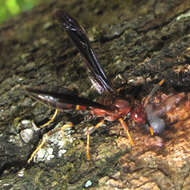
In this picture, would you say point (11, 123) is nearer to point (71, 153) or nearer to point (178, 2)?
point (71, 153)

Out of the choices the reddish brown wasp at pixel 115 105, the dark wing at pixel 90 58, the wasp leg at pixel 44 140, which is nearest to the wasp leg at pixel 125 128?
the reddish brown wasp at pixel 115 105

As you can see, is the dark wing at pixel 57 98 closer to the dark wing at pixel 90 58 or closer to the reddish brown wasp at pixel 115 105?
the reddish brown wasp at pixel 115 105

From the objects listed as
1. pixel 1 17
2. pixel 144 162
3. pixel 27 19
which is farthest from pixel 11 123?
pixel 27 19

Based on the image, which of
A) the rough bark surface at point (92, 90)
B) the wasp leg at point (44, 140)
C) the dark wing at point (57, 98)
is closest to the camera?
the dark wing at point (57, 98)

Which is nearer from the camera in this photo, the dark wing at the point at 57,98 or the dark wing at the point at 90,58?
the dark wing at the point at 57,98

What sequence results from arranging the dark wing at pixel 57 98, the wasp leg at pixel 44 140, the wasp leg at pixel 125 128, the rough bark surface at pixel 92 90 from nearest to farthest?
1. the dark wing at pixel 57 98
2. the rough bark surface at pixel 92 90
3. the wasp leg at pixel 125 128
4. the wasp leg at pixel 44 140

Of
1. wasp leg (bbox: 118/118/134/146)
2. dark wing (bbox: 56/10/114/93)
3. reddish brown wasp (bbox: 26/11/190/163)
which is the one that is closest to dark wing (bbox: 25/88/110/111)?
reddish brown wasp (bbox: 26/11/190/163)

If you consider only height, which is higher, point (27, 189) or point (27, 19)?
point (27, 19)

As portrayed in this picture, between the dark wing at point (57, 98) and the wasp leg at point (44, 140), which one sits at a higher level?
the dark wing at point (57, 98)
